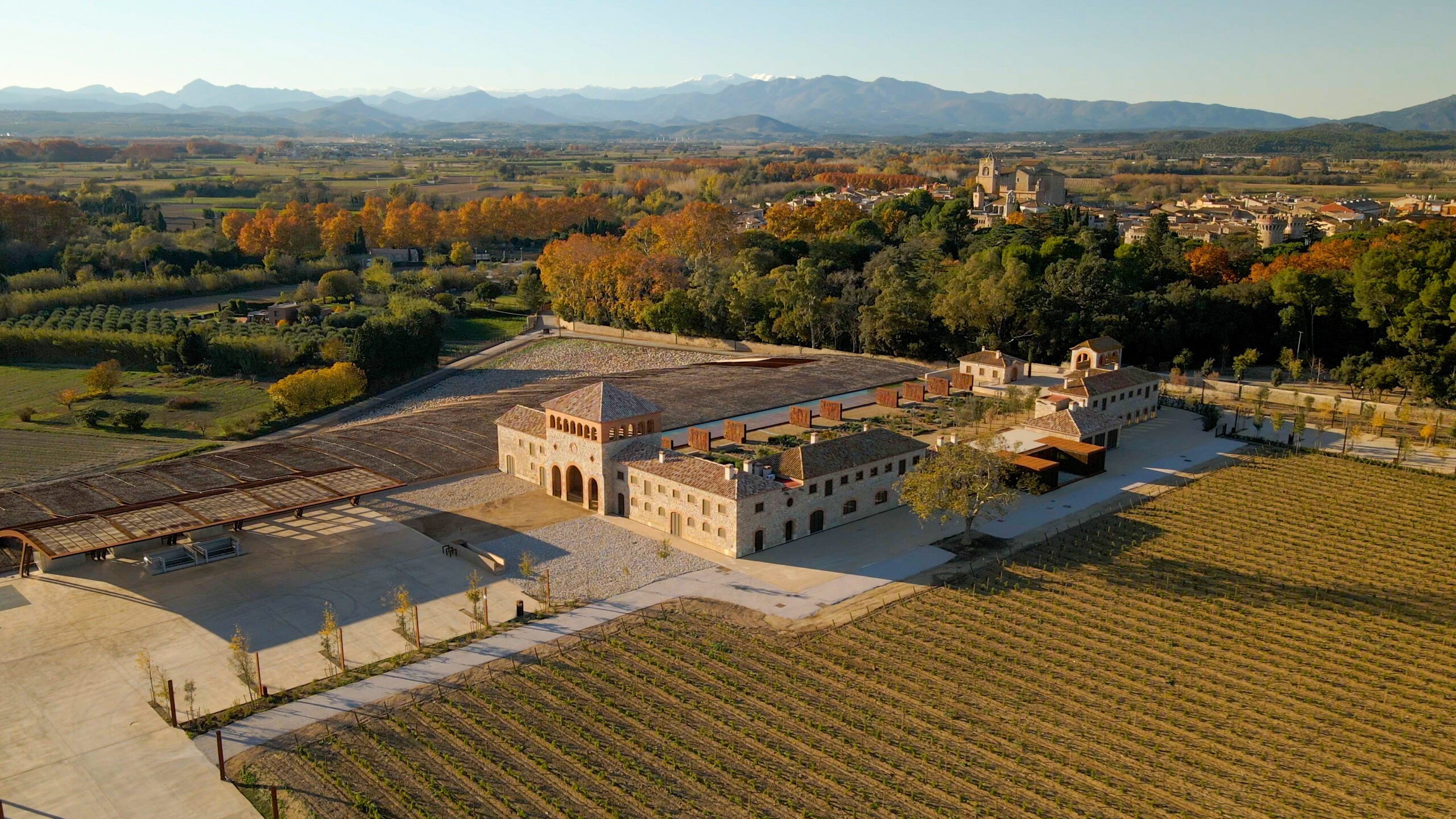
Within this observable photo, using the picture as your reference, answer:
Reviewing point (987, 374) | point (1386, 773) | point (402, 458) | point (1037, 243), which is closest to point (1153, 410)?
point (987, 374)

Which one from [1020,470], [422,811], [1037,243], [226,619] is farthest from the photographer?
[1037,243]

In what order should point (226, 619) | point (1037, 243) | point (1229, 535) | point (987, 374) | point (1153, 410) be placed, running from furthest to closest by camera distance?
point (1037, 243) < point (987, 374) < point (1153, 410) < point (1229, 535) < point (226, 619)

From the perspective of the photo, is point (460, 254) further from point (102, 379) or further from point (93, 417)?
point (93, 417)

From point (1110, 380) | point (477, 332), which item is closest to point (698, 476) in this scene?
point (1110, 380)

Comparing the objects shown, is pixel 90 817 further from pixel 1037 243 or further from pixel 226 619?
pixel 1037 243

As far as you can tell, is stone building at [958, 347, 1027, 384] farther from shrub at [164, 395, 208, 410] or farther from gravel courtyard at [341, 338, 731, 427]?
shrub at [164, 395, 208, 410]

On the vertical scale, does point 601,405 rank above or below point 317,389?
above
